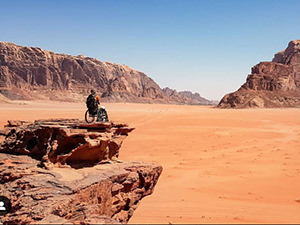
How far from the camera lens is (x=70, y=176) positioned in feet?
19.8

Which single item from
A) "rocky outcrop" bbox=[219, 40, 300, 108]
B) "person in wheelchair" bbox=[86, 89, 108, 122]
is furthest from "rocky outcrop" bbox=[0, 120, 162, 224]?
"rocky outcrop" bbox=[219, 40, 300, 108]

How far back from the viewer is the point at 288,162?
1173 cm

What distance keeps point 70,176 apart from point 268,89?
8459 cm

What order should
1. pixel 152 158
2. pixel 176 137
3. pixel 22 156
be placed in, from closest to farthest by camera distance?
1. pixel 22 156
2. pixel 152 158
3. pixel 176 137

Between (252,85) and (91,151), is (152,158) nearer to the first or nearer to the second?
(91,151)

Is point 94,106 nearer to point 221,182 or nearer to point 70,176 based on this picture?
point 70,176

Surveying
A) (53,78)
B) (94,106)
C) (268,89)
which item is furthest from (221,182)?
(53,78)

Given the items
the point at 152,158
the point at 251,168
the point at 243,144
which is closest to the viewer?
the point at 251,168

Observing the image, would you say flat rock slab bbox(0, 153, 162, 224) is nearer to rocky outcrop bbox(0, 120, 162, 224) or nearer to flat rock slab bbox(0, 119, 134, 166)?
rocky outcrop bbox(0, 120, 162, 224)

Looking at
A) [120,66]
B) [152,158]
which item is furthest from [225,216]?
[120,66]

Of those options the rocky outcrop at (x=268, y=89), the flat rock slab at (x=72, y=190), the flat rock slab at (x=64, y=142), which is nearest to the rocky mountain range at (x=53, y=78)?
the rocky outcrop at (x=268, y=89)

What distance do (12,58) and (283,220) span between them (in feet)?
422

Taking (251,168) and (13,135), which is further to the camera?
(251,168)

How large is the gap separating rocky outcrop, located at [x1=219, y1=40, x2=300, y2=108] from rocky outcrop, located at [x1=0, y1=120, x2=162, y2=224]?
6822cm
